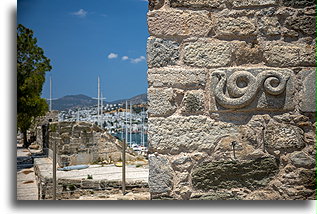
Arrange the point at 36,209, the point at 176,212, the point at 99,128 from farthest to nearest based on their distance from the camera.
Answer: the point at 99,128
the point at 36,209
the point at 176,212

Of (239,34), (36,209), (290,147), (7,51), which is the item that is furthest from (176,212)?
(7,51)

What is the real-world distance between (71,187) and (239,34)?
5131 millimetres

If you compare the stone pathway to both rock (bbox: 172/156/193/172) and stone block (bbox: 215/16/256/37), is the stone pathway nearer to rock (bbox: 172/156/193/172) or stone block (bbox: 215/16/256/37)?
rock (bbox: 172/156/193/172)

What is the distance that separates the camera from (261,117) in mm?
1852

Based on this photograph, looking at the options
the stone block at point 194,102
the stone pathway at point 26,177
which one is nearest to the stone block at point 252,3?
the stone block at point 194,102

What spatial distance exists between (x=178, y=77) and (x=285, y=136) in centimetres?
70

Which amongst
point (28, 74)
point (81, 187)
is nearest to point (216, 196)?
point (81, 187)

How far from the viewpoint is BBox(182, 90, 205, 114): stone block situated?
Result: 1.86 meters

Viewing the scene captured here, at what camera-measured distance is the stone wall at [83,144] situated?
804cm

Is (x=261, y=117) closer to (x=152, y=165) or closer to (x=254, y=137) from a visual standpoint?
(x=254, y=137)

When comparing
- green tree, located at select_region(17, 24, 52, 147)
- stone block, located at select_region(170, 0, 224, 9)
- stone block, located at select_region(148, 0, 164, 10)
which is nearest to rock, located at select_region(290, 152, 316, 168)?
stone block, located at select_region(170, 0, 224, 9)

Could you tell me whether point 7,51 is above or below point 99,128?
above

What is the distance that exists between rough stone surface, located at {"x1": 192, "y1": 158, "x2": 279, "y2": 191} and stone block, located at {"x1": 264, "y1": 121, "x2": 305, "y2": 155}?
0.36 ft

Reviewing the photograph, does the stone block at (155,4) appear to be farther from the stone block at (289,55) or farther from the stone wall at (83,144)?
the stone wall at (83,144)
